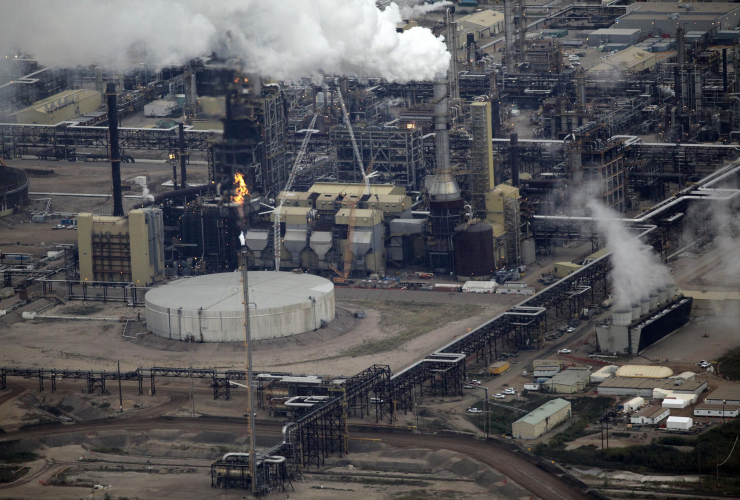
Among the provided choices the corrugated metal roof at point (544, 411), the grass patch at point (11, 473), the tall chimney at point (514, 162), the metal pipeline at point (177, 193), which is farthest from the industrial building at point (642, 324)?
the metal pipeline at point (177, 193)

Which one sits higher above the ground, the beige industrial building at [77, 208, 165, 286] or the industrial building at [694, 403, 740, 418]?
the beige industrial building at [77, 208, 165, 286]

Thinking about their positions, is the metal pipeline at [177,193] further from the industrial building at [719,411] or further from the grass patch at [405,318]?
the industrial building at [719,411]

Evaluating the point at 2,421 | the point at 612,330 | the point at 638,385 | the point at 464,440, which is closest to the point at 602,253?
the point at 612,330

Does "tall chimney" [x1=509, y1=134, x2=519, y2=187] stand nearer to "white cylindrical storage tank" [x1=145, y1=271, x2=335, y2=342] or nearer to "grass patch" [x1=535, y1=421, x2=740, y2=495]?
"white cylindrical storage tank" [x1=145, y1=271, x2=335, y2=342]

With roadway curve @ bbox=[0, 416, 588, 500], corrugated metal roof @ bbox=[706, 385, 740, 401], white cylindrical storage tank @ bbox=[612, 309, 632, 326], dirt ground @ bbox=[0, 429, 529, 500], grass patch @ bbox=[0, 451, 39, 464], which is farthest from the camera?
white cylindrical storage tank @ bbox=[612, 309, 632, 326]

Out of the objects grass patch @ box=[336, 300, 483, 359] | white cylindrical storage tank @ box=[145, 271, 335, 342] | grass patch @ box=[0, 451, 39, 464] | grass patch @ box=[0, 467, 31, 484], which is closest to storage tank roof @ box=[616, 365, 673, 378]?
grass patch @ box=[336, 300, 483, 359]

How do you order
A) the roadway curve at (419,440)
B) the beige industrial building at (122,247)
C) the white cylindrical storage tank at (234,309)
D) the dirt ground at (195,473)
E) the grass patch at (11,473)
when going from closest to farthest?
1. the roadway curve at (419,440)
2. the dirt ground at (195,473)
3. the grass patch at (11,473)
4. the white cylindrical storage tank at (234,309)
5. the beige industrial building at (122,247)

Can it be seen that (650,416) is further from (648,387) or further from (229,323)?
(229,323)
